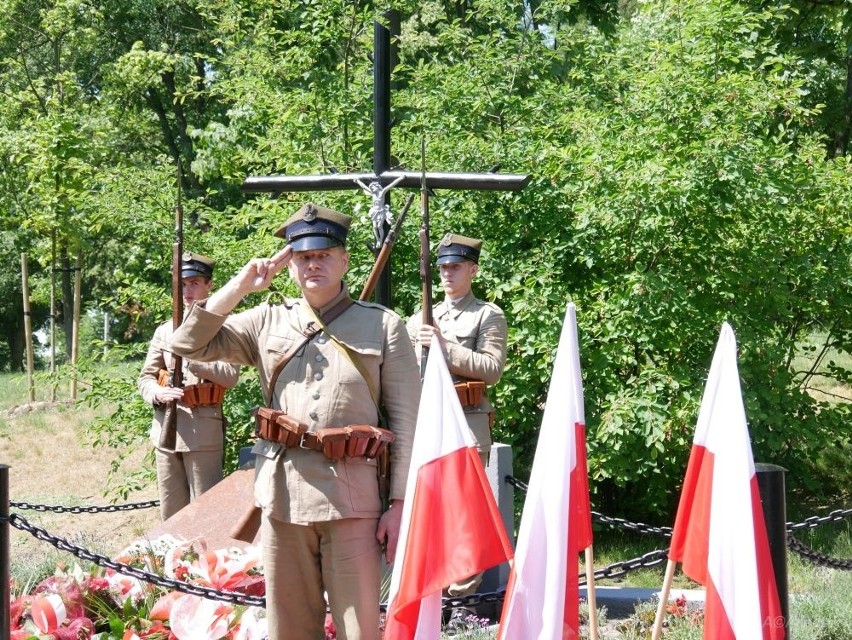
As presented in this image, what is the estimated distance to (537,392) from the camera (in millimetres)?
8680

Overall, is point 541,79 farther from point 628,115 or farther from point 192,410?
point 192,410

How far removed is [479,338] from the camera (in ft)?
21.5

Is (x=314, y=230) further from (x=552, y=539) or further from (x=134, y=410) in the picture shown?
(x=134, y=410)

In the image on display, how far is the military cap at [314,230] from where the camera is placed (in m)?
4.04

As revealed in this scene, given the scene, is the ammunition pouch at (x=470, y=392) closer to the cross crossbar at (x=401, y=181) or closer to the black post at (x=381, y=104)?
the black post at (x=381, y=104)

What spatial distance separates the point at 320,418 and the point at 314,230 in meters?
0.68

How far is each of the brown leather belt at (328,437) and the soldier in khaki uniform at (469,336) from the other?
2293mm

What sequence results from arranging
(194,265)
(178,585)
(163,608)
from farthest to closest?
(194,265) < (163,608) < (178,585)

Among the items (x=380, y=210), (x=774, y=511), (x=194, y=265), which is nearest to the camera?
(x=774, y=511)

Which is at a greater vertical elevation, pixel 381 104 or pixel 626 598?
pixel 381 104

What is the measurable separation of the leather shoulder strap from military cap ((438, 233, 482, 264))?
244cm

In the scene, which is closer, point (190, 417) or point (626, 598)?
point (626, 598)

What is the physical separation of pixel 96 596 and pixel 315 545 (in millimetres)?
1863

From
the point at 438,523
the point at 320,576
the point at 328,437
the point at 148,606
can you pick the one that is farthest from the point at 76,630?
the point at 438,523
